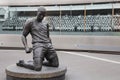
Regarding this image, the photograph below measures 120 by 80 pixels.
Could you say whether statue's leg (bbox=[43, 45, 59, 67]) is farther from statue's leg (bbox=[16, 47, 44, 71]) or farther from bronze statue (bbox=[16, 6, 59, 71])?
statue's leg (bbox=[16, 47, 44, 71])

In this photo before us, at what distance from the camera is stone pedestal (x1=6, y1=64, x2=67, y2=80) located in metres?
5.75

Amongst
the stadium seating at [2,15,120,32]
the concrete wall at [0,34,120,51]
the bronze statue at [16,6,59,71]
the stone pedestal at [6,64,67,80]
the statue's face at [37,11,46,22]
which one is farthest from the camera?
the stadium seating at [2,15,120,32]

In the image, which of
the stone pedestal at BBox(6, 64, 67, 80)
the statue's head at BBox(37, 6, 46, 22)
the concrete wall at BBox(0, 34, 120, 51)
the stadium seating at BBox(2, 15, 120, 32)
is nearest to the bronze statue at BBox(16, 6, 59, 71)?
the statue's head at BBox(37, 6, 46, 22)

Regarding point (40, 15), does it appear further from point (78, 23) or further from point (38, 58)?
point (78, 23)

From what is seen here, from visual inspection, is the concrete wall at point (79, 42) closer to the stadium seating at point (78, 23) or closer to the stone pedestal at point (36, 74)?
the stadium seating at point (78, 23)

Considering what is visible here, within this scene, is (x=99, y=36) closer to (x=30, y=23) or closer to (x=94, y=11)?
(x=94, y=11)

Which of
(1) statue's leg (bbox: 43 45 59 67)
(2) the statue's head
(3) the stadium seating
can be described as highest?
(2) the statue's head

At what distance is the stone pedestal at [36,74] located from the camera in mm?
5754

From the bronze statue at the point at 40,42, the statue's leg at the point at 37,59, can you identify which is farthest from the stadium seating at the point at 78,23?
the statue's leg at the point at 37,59

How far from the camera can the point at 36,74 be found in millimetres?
5746

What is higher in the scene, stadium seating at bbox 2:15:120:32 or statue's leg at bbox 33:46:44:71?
stadium seating at bbox 2:15:120:32

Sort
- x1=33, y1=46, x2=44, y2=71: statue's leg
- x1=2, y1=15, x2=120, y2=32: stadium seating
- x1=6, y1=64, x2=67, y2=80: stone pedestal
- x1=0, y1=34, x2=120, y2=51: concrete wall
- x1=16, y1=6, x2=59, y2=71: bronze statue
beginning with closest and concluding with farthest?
x1=6, y1=64, x2=67, y2=80: stone pedestal < x1=33, y1=46, x2=44, y2=71: statue's leg < x1=16, y1=6, x2=59, y2=71: bronze statue < x1=0, y1=34, x2=120, y2=51: concrete wall < x1=2, y1=15, x2=120, y2=32: stadium seating

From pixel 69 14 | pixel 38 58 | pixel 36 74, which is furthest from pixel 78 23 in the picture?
pixel 36 74

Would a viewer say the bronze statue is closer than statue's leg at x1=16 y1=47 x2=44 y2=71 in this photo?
No
